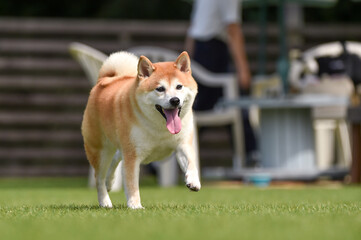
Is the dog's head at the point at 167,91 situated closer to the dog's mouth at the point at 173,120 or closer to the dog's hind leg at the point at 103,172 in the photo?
the dog's mouth at the point at 173,120

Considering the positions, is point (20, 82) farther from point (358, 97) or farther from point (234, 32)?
point (358, 97)

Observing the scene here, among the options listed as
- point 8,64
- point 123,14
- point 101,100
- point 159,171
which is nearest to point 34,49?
point 8,64

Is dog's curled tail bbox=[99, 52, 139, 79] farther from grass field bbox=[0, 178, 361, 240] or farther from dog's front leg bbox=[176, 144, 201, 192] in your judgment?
grass field bbox=[0, 178, 361, 240]

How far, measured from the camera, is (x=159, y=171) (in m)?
6.44

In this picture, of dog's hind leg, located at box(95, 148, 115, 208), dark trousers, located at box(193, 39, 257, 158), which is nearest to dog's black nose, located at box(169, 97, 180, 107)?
dog's hind leg, located at box(95, 148, 115, 208)

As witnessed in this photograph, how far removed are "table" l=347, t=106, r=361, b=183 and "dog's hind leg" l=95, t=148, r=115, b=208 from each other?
3.10 metres

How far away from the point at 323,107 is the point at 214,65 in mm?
1001

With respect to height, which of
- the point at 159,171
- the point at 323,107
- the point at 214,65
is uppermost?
the point at 214,65

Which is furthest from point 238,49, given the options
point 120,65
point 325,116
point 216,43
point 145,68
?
point 145,68

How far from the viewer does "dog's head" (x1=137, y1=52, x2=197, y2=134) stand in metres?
3.26

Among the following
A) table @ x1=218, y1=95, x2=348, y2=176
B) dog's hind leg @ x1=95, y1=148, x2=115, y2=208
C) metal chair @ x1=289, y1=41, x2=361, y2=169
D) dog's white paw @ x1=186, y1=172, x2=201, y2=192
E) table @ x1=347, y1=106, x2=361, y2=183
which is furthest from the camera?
metal chair @ x1=289, y1=41, x2=361, y2=169

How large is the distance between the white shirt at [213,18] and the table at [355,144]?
1.19 m

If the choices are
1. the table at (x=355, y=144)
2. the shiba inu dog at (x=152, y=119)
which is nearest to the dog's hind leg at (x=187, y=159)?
the shiba inu dog at (x=152, y=119)

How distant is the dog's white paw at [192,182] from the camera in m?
3.23
